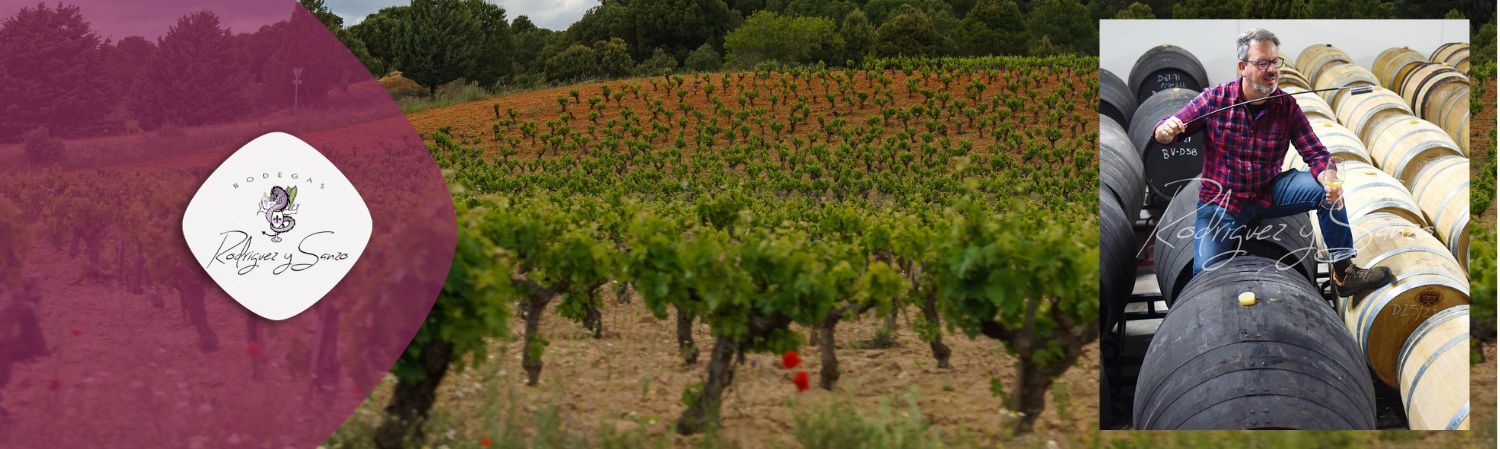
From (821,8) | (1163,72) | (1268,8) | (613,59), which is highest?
(821,8)

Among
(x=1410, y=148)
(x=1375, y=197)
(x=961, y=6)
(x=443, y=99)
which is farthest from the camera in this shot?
(x=961, y=6)

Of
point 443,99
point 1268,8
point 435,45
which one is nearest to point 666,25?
point 435,45

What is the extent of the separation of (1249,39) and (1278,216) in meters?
0.95

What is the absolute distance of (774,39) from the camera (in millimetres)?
56719

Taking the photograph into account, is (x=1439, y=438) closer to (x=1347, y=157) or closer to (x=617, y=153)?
(x=1347, y=157)

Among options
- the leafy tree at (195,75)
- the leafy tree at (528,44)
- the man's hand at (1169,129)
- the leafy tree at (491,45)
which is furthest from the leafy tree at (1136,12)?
the leafy tree at (195,75)

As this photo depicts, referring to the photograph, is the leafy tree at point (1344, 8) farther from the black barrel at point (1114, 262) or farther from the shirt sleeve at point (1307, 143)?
the shirt sleeve at point (1307, 143)

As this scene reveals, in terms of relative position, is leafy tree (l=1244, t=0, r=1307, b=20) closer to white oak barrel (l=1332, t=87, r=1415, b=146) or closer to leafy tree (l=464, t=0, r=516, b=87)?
white oak barrel (l=1332, t=87, r=1415, b=146)

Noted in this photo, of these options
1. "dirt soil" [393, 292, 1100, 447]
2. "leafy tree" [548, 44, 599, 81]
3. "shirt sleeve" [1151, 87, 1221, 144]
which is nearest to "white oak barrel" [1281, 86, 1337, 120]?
"shirt sleeve" [1151, 87, 1221, 144]

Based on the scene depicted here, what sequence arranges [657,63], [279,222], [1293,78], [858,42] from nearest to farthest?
[279,222], [1293,78], [858,42], [657,63]

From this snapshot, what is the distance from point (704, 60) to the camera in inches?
2237

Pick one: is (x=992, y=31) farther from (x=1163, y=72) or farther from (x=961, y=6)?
(x=1163, y=72)

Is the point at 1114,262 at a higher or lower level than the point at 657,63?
lower

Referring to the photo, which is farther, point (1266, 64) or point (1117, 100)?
point (1117, 100)
